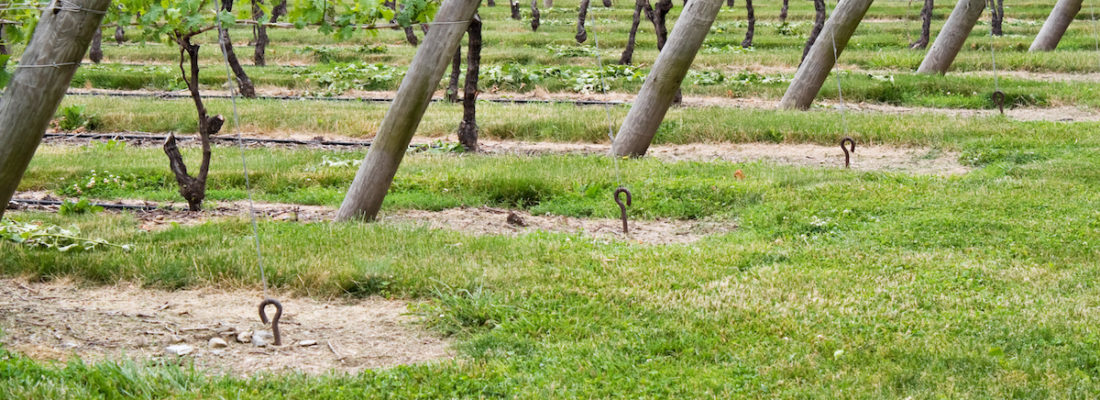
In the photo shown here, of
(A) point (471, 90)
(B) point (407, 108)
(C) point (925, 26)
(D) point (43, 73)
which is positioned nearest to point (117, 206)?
(B) point (407, 108)

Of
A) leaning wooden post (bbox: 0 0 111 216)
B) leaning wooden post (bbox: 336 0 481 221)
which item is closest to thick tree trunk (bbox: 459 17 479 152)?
leaning wooden post (bbox: 336 0 481 221)

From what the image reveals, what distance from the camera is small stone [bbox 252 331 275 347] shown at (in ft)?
17.7

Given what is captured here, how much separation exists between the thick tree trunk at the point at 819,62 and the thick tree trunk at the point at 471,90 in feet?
15.3

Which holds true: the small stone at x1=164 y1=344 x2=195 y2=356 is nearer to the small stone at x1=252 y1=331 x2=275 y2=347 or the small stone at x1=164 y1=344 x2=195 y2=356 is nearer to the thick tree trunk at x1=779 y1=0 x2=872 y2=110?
the small stone at x1=252 y1=331 x2=275 y2=347

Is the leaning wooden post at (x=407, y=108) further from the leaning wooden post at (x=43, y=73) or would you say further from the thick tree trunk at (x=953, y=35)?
the thick tree trunk at (x=953, y=35)

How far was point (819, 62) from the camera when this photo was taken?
14.1 m

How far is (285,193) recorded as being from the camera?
381 inches

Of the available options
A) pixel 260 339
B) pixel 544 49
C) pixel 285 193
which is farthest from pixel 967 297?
pixel 544 49

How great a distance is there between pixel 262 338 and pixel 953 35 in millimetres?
14418

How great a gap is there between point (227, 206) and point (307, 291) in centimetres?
330

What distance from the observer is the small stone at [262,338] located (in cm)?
539

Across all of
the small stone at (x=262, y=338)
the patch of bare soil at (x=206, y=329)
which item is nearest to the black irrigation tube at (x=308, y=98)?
the patch of bare soil at (x=206, y=329)

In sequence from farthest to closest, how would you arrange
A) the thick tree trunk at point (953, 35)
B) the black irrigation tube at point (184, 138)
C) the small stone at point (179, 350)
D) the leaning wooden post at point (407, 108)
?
1. the thick tree trunk at point (953, 35)
2. the black irrigation tube at point (184, 138)
3. the leaning wooden post at point (407, 108)
4. the small stone at point (179, 350)

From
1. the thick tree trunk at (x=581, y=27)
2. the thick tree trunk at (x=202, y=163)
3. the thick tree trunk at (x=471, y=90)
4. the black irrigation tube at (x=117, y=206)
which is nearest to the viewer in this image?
the thick tree trunk at (x=202, y=163)
